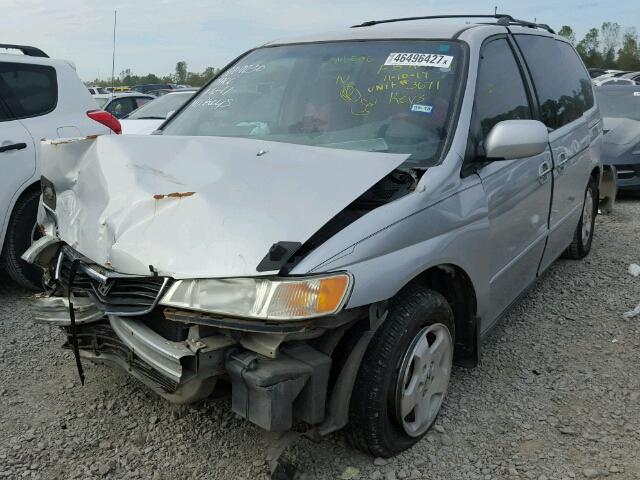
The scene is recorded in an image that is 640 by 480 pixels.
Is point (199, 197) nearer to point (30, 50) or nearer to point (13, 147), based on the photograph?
point (13, 147)

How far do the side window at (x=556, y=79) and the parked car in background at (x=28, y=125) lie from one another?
2989 mm

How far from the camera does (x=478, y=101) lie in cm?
312

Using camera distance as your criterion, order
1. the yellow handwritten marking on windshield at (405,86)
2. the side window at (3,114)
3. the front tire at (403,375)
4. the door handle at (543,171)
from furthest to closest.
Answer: the side window at (3,114)
the door handle at (543,171)
the yellow handwritten marking on windshield at (405,86)
the front tire at (403,375)

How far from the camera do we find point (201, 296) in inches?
85.4

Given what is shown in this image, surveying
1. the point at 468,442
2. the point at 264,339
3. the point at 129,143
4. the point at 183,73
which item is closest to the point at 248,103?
the point at 129,143

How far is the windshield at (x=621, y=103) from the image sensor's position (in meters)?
9.38

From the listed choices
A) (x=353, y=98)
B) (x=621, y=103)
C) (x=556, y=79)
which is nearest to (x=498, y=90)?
(x=353, y=98)

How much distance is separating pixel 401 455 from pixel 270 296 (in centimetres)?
110

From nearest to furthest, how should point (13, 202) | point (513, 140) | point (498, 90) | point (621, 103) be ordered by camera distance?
1. point (513, 140)
2. point (498, 90)
3. point (13, 202)
4. point (621, 103)

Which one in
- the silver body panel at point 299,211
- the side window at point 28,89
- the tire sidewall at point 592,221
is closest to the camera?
the silver body panel at point 299,211

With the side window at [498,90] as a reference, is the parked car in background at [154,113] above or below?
below

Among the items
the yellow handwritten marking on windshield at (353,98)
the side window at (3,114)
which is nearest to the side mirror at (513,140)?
the yellow handwritten marking on windshield at (353,98)

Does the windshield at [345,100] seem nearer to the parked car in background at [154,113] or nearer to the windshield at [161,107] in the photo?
the parked car in background at [154,113]

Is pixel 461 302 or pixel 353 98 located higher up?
pixel 353 98
